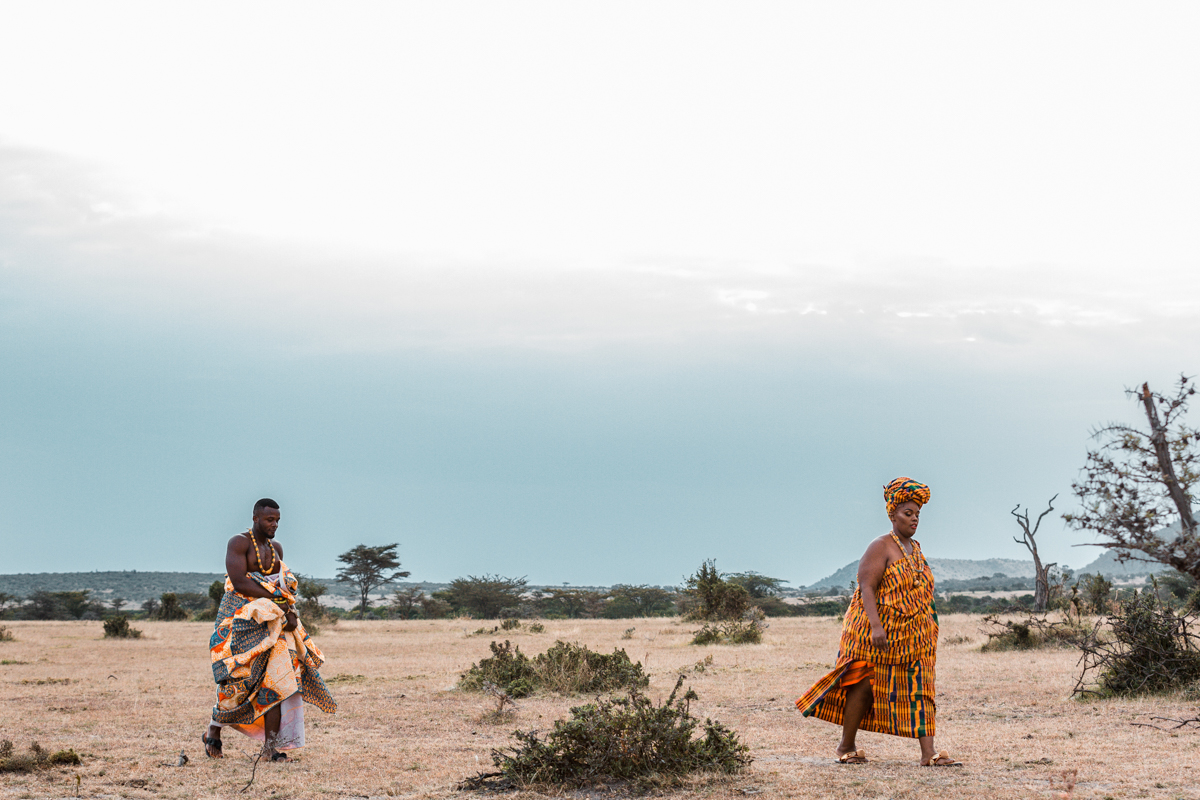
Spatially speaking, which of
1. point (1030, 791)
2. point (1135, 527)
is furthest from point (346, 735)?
point (1135, 527)

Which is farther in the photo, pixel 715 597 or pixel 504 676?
pixel 715 597

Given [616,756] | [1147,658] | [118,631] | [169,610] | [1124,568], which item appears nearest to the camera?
[616,756]

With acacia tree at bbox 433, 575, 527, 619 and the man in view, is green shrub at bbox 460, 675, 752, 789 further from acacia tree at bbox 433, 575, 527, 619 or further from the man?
acacia tree at bbox 433, 575, 527, 619

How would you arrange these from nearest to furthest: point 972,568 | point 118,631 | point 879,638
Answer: point 879,638, point 118,631, point 972,568

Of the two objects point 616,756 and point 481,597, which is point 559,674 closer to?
point 616,756

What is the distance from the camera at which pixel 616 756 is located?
22.0 ft

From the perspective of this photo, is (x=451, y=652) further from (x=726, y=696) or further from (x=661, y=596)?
(x=661, y=596)

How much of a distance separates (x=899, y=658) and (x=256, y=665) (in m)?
4.63

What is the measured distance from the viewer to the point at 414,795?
256 inches

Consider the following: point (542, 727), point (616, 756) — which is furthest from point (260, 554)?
point (542, 727)

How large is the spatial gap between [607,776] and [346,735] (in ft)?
11.2

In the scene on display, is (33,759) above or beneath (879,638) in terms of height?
beneath

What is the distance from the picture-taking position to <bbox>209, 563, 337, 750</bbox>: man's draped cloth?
7.62 metres

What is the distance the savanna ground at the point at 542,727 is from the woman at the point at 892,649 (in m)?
0.34
